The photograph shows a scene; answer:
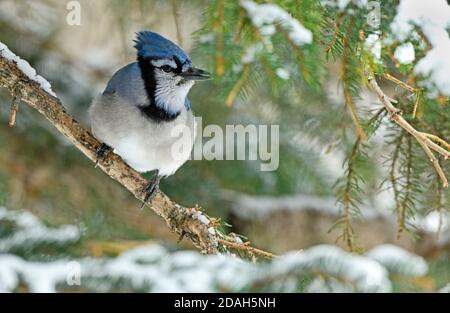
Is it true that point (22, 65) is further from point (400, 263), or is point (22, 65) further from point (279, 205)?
point (279, 205)

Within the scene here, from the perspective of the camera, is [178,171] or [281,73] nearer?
[281,73]

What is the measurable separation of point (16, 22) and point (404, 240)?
1.70 meters

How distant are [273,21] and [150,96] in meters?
0.79

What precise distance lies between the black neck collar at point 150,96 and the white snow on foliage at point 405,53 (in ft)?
2.18

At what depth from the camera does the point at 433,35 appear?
1.36 metres

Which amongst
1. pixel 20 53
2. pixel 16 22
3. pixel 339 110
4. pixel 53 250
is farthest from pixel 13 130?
pixel 339 110

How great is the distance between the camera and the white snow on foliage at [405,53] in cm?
129

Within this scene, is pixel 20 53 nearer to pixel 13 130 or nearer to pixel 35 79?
pixel 13 130

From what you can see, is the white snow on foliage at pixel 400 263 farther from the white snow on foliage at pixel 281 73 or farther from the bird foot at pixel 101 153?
the bird foot at pixel 101 153
